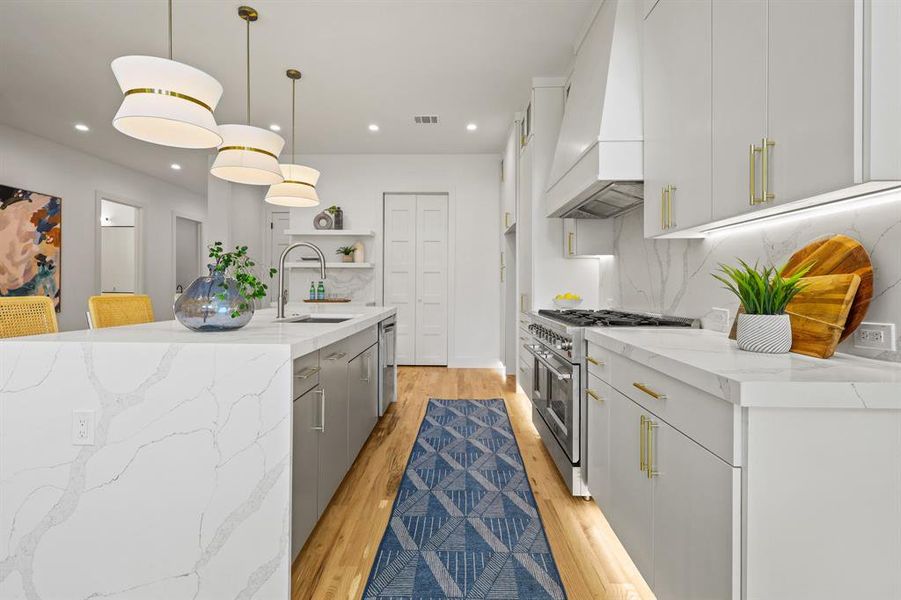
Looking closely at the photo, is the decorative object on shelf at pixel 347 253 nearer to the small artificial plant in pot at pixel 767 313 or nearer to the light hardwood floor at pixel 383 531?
the light hardwood floor at pixel 383 531

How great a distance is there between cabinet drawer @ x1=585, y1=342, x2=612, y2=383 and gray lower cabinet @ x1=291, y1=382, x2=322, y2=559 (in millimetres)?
1174

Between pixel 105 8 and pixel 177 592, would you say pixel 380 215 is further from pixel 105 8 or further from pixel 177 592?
pixel 177 592

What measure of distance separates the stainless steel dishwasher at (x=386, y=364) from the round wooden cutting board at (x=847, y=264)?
2.55 m

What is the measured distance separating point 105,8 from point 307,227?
3.23 m

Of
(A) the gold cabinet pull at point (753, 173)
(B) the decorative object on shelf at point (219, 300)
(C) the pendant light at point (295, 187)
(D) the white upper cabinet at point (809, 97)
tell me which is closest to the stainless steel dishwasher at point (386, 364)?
(C) the pendant light at point (295, 187)

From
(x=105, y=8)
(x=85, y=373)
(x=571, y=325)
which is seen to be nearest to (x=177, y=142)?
(x=85, y=373)

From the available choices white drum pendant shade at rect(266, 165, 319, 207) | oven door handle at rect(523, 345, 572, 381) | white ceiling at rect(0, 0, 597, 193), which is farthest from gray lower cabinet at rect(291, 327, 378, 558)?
white ceiling at rect(0, 0, 597, 193)

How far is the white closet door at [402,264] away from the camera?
20.1 ft

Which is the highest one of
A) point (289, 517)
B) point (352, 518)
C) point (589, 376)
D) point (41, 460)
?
point (589, 376)

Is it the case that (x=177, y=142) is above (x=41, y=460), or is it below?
above

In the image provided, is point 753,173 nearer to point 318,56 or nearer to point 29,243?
point 318,56

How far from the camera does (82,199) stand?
590cm

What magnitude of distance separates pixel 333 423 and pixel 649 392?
1.33m

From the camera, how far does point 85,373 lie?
1417 mm
